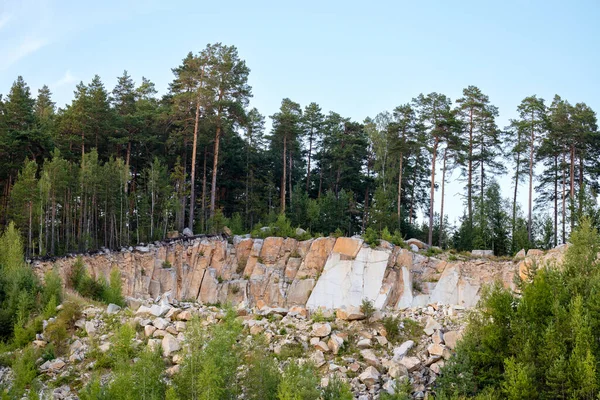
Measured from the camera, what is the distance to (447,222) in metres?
49.1

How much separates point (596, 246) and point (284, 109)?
35984 millimetres

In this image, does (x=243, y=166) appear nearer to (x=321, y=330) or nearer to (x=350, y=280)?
(x=350, y=280)

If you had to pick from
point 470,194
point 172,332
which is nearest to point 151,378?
point 172,332

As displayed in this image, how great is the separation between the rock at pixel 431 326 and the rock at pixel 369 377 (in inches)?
126


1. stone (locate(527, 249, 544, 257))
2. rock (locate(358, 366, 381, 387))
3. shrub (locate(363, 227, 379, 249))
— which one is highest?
shrub (locate(363, 227, 379, 249))

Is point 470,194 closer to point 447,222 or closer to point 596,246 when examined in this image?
point 447,222

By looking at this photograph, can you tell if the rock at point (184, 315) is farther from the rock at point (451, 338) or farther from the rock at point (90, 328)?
the rock at point (451, 338)

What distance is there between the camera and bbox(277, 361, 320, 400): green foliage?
Answer: 11836 mm

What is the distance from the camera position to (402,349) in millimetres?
16328

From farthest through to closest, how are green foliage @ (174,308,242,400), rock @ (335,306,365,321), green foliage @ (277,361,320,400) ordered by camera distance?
1. rock @ (335,306,365,321)
2. green foliage @ (174,308,242,400)
3. green foliage @ (277,361,320,400)

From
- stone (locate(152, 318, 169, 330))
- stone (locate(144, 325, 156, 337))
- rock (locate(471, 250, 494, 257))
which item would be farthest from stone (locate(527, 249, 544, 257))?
stone (locate(144, 325, 156, 337))

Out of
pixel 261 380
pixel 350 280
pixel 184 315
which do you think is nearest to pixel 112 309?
pixel 184 315

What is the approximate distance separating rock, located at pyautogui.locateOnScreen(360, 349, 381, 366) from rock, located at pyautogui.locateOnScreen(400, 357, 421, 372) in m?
0.74

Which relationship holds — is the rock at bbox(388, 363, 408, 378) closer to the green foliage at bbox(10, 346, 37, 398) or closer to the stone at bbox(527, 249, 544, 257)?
the green foliage at bbox(10, 346, 37, 398)
